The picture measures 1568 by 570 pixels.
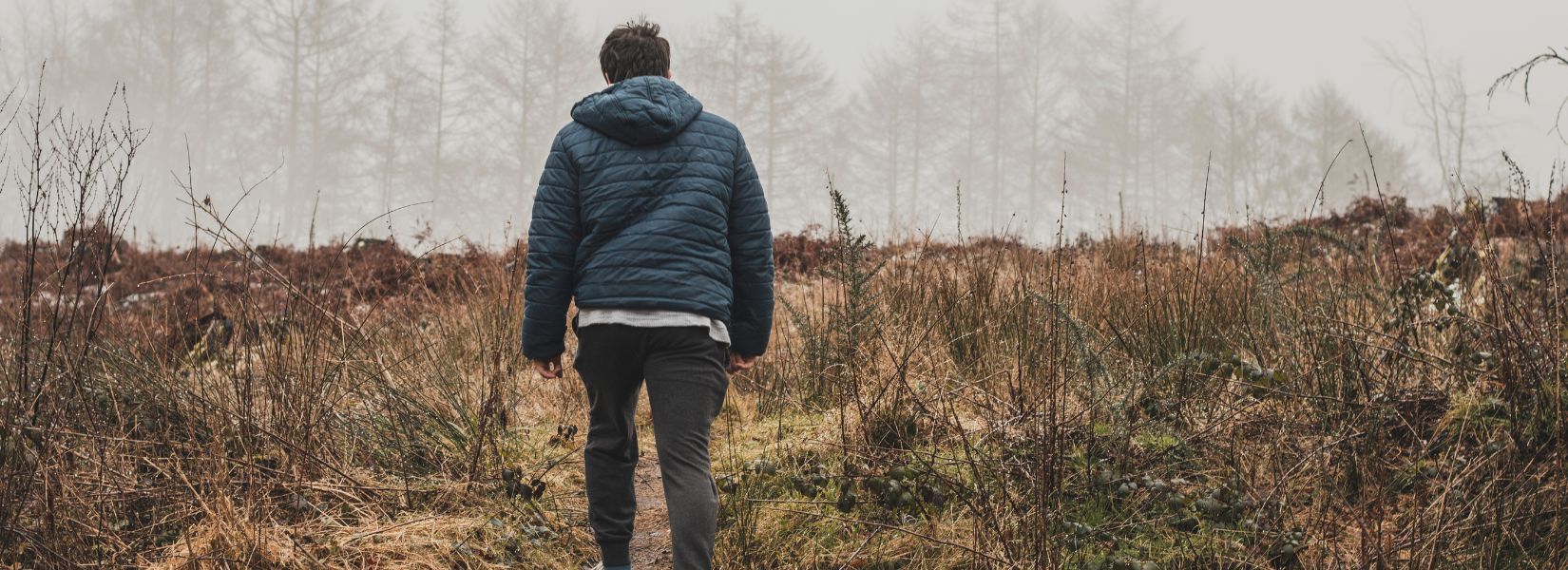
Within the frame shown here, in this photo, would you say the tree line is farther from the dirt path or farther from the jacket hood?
the jacket hood

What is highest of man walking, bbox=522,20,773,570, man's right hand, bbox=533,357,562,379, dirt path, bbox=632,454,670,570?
man walking, bbox=522,20,773,570

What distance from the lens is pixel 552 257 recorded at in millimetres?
2416

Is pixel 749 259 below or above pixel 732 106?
below

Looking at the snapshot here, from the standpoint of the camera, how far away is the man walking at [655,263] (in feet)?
7.66

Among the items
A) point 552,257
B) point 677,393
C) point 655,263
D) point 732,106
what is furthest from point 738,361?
point 732,106

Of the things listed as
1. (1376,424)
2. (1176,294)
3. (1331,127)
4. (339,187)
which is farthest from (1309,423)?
(1331,127)

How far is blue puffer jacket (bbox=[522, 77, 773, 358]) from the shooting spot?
2332mm

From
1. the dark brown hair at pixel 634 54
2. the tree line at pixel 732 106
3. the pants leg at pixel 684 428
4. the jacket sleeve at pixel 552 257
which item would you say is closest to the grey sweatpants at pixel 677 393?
the pants leg at pixel 684 428

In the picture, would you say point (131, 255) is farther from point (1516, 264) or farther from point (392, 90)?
point (392, 90)

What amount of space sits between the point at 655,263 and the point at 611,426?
50 cm

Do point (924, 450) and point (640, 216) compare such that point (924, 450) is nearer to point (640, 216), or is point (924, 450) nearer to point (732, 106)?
point (640, 216)

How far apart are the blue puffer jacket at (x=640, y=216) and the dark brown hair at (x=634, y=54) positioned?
0.23 feet

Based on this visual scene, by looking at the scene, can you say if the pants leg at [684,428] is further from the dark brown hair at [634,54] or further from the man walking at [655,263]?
the dark brown hair at [634,54]

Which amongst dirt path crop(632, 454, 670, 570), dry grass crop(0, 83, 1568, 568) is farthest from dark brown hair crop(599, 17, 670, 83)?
dirt path crop(632, 454, 670, 570)
